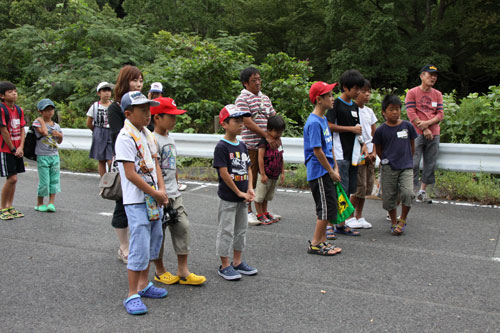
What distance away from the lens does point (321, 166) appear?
526 cm

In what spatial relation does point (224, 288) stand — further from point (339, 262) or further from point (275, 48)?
point (275, 48)

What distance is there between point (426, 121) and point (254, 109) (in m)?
2.97

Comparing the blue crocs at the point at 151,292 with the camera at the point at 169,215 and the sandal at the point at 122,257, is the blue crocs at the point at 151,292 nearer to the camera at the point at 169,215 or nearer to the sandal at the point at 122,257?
the camera at the point at 169,215

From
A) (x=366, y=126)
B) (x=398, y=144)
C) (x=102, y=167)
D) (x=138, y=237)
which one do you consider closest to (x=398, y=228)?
(x=398, y=144)

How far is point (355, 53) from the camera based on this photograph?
75.4 ft

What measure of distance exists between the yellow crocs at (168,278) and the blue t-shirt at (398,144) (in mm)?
3041

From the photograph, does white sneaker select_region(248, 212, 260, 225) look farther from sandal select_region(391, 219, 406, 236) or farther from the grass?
the grass

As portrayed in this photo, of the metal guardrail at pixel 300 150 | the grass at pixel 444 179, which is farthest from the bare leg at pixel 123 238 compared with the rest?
the metal guardrail at pixel 300 150

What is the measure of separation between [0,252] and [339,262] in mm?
3663

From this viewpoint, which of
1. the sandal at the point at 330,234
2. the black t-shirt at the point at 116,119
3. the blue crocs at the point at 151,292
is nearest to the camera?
the blue crocs at the point at 151,292

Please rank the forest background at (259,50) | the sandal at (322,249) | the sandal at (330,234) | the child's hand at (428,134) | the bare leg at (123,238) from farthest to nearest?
the forest background at (259,50), the child's hand at (428,134), the sandal at (330,234), the sandal at (322,249), the bare leg at (123,238)

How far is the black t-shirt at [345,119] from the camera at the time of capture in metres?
5.88

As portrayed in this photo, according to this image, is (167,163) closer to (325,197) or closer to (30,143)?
(325,197)

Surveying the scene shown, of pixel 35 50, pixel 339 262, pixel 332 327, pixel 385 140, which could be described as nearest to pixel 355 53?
pixel 35 50
